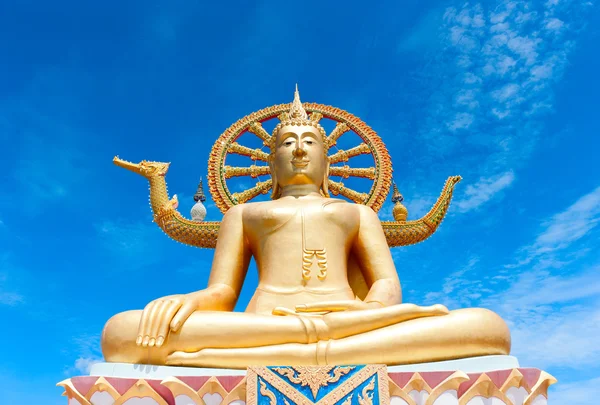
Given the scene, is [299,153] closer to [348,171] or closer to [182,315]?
[348,171]

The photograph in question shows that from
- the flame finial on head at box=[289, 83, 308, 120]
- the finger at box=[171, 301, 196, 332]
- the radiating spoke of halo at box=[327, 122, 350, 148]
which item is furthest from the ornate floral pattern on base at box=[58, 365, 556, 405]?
the radiating spoke of halo at box=[327, 122, 350, 148]

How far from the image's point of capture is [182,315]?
343 centimetres

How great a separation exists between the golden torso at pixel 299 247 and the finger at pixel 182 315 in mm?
717

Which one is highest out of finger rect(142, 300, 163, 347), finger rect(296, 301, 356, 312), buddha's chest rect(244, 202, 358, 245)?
buddha's chest rect(244, 202, 358, 245)

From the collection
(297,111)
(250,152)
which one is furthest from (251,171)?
(297,111)

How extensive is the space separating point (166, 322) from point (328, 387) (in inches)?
46.5

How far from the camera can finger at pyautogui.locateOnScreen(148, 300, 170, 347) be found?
326 cm

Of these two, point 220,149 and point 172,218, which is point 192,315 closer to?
point 172,218

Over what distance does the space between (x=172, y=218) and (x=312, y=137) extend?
2043 millimetres

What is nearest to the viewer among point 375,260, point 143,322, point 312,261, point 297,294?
point 143,322

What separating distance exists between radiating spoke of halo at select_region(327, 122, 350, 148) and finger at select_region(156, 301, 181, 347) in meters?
3.47

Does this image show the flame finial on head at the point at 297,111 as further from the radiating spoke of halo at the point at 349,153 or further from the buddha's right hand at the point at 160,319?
the buddha's right hand at the point at 160,319

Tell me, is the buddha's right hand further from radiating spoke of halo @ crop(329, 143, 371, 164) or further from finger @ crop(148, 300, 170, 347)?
radiating spoke of halo @ crop(329, 143, 371, 164)

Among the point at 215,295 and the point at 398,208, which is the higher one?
the point at 398,208
